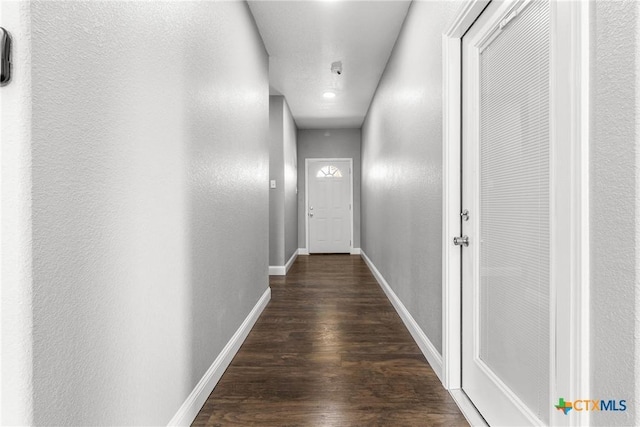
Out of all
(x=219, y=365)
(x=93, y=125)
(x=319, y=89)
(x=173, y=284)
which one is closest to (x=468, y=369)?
(x=219, y=365)

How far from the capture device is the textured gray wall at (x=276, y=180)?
473 centimetres

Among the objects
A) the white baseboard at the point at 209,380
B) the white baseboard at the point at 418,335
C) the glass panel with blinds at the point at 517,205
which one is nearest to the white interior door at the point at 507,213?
the glass panel with blinds at the point at 517,205

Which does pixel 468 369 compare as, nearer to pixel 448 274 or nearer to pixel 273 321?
pixel 448 274

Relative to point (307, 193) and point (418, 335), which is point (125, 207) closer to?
point (418, 335)

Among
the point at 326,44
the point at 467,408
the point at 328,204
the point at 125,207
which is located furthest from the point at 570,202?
the point at 328,204

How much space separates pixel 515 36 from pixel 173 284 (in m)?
1.63

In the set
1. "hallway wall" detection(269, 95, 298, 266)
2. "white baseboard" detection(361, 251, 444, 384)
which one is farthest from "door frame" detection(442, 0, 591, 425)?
"hallway wall" detection(269, 95, 298, 266)

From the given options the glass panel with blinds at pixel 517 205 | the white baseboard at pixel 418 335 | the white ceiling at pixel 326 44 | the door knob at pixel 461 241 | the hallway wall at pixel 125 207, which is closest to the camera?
the hallway wall at pixel 125 207

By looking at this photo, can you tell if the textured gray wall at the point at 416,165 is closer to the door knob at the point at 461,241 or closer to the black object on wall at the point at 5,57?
the door knob at the point at 461,241

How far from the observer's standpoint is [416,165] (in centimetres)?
237

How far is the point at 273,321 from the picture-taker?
284 cm

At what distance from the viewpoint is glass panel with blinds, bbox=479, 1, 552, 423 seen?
112 centimetres

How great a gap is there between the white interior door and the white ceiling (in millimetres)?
1321

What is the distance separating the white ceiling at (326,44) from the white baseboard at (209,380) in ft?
7.96
